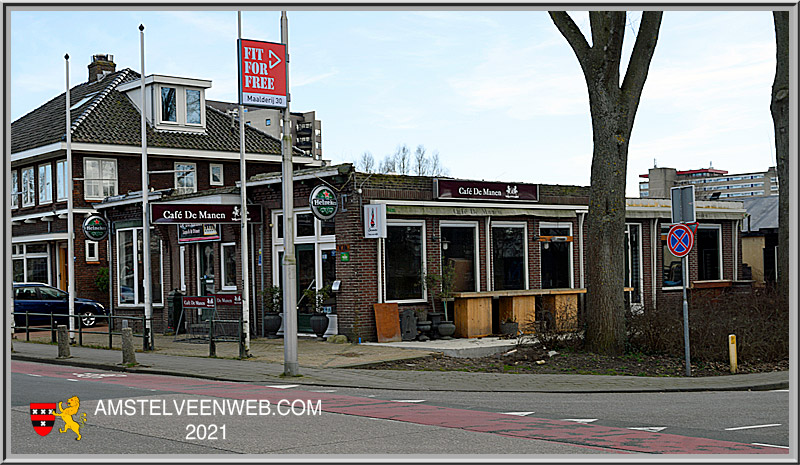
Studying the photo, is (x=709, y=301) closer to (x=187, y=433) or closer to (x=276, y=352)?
(x=276, y=352)

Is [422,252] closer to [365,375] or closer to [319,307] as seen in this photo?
[319,307]

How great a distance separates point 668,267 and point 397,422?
20831 millimetres

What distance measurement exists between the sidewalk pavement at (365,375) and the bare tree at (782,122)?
546 centimetres

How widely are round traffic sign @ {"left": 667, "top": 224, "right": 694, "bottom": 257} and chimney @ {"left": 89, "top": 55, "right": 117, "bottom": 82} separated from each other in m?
33.5

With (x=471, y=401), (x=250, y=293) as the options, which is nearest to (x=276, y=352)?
(x=250, y=293)

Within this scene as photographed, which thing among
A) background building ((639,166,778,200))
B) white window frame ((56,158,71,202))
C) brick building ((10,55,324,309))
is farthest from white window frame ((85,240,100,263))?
background building ((639,166,778,200))

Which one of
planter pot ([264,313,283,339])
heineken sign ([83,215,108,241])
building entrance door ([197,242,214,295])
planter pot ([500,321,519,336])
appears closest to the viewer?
planter pot ([500,321,519,336])

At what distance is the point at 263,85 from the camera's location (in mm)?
16359

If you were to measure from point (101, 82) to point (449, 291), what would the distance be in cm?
2595

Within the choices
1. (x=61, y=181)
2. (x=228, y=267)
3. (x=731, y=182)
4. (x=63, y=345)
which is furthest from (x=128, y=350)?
(x=731, y=182)

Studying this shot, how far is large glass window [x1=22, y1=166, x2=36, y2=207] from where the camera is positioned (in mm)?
37812

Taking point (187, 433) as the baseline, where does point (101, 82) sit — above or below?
above

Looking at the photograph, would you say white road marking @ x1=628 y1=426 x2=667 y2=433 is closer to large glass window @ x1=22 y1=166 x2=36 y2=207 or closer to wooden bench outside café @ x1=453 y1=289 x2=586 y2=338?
wooden bench outside café @ x1=453 y1=289 x2=586 y2=338

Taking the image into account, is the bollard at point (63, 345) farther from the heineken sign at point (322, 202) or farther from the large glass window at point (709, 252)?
the large glass window at point (709, 252)
